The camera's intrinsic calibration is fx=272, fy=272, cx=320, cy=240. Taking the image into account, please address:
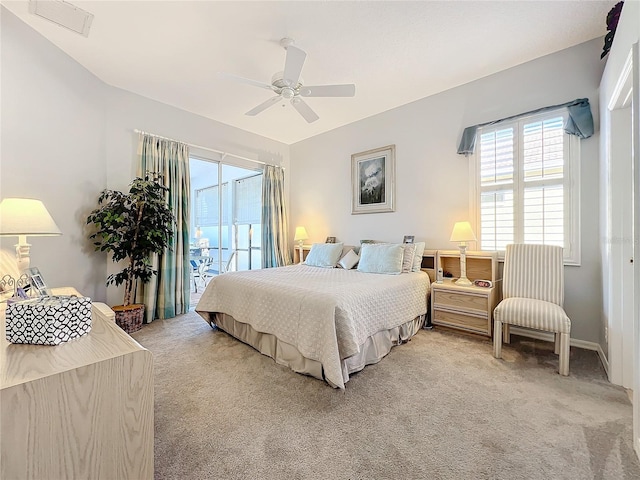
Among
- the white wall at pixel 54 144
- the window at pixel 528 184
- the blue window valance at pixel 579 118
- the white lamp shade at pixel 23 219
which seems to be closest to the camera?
the white lamp shade at pixel 23 219

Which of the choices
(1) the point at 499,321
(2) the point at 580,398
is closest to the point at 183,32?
(1) the point at 499,321

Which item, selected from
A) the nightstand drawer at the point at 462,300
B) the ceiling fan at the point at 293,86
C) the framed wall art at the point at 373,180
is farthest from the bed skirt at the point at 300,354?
the ceiling fan at the point at 293,86

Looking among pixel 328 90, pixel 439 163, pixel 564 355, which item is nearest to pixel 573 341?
pixel 564 355

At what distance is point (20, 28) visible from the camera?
7.56ft

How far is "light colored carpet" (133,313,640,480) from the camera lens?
133 cm

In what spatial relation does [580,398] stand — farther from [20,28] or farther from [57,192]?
[20,28]

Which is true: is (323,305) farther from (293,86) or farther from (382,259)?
(293,86)

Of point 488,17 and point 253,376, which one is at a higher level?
point 488,17

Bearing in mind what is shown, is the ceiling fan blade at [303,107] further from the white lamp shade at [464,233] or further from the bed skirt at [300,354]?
the bed skirt at [300,354]

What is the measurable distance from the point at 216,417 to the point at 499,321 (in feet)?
7.70

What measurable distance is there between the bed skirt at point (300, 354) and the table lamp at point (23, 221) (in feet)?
5.37

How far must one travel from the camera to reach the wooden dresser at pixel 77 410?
743 millimetres

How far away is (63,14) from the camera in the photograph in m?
2.21

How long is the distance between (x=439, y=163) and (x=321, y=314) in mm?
2663
